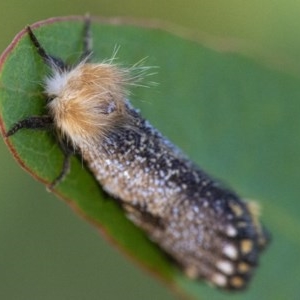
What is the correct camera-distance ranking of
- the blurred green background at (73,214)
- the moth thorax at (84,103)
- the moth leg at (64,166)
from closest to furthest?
the moth thorax at (84,103) → the moth leg at (64,166) → the blurred green background at (73,214)

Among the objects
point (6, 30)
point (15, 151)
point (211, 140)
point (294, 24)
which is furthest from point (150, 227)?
point (294, 24)

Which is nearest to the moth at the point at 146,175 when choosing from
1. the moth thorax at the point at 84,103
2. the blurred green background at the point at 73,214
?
the moth thorax at the point at 84,103

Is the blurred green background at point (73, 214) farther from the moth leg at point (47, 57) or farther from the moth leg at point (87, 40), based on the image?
the moth leg at point (47, 57)

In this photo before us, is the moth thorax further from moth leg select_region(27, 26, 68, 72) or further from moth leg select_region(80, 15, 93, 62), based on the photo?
moth leg select_region(80, 15, 93, 62)

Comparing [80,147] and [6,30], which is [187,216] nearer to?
[80,147]

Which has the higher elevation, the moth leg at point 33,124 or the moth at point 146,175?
the moth at point 146,175

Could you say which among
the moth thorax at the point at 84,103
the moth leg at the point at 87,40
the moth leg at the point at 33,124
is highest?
the moth leg at the point at 87,40

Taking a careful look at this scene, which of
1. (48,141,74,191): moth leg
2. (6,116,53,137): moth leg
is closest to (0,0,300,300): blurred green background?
(48,141,74,191): moth leg
